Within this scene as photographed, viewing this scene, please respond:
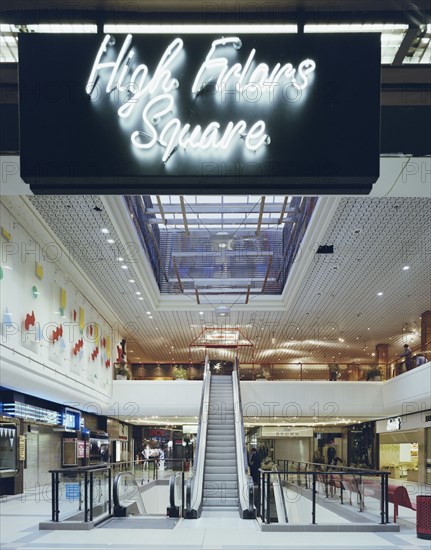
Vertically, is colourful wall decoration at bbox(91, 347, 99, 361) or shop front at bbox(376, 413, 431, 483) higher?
colourful wall decoration at bbox(91, 347, 99, 361)

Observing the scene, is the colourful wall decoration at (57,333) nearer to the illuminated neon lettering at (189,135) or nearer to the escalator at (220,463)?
the escalator at (220,463)

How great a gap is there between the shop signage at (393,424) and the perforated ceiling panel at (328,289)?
3.06 meters

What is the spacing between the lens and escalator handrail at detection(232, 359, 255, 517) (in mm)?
12469

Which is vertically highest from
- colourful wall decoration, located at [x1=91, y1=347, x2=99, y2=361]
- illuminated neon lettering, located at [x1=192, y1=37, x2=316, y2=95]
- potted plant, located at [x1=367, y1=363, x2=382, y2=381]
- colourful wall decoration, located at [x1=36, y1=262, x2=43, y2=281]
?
colourful wall decoration, located at [x1=36, y1=262, x2=43, y2=281]

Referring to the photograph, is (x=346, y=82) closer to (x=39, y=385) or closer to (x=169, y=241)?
(x=39, y=385)

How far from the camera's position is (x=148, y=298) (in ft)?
65.6

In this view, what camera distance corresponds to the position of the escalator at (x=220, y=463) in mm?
13031

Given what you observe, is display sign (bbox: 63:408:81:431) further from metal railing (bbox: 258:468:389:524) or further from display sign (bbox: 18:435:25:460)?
metal railing (bbox: 258:468:389:524)

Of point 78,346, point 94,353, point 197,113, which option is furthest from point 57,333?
point 197,113

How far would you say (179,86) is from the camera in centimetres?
344

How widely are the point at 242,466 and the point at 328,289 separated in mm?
5404

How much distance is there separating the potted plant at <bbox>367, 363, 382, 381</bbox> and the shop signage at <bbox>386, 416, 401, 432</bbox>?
65.1 inches

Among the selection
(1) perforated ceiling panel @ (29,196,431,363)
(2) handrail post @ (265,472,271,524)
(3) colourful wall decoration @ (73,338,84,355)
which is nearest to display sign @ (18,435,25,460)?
(3) colourful wall decoration @ (73,338,84,355)

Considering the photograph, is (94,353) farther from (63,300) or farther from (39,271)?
(39,271)
